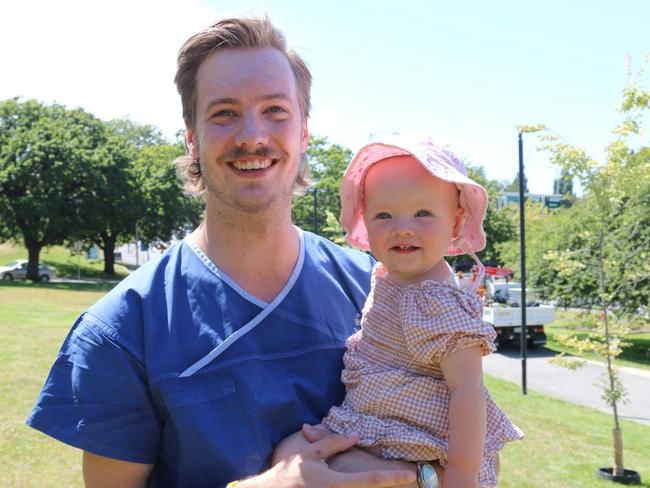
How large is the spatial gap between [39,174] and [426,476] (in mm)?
36764

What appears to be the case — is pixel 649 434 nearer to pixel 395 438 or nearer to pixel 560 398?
pixel 560 398

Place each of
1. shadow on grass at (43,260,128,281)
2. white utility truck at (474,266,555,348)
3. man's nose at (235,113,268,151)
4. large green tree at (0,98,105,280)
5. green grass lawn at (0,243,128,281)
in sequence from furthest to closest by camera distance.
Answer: green grass lawn at (0,243,128,281) < shadow on grass at (43,260,128,281) < large green tree at (0,98,105,280) < white utility truck at (474,266,555,348) < man's nose at (235,113,268,151)

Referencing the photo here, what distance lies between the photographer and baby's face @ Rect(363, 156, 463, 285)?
2004mm

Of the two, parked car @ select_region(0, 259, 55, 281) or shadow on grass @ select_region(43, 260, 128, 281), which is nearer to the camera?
parked car @ select_region(0, 259, 55, 281)

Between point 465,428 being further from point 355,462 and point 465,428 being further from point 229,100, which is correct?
point 229,100

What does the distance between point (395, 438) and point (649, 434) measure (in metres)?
10.4

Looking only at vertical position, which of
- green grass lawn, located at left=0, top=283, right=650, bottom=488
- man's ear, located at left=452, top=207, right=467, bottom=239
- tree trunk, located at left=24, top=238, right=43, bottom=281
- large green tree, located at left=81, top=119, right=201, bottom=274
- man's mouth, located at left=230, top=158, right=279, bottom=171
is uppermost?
large green tree, located at left=81, top=119, right=201, bottom=274

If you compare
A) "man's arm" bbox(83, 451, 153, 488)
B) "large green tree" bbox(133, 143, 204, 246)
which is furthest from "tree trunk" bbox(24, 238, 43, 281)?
"man's arm" bbox(83, 451, 153, 488)

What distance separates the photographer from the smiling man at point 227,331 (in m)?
1.77

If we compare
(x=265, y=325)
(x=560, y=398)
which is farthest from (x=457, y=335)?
(x=560, y=398)

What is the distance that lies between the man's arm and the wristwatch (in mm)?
780

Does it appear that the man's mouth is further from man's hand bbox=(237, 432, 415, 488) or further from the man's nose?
man's hand bbox=(237, 432, 415, 488)

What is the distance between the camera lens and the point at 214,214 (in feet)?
6.91

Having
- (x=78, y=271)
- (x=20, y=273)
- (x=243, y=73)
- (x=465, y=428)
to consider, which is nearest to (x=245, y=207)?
(x=243, y=73)
